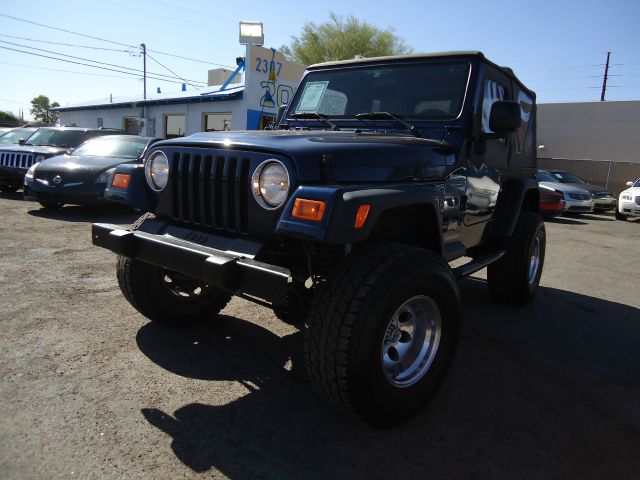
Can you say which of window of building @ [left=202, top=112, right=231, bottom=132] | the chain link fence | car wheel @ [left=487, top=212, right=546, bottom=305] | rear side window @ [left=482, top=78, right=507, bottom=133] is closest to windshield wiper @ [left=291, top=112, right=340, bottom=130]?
rear side window @ [left=482, top=78, right=507, bottom=133]

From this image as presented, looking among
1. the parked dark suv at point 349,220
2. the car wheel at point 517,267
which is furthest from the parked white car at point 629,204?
the parked dark suv at point 349,220

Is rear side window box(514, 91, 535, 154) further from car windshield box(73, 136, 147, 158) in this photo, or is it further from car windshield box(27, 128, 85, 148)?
car windshield box(27, 128, 85, 148)

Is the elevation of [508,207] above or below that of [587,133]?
below

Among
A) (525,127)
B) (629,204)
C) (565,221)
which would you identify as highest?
(525,127)

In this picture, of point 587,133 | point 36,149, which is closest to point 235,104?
point 36,149

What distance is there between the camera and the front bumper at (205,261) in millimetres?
2082

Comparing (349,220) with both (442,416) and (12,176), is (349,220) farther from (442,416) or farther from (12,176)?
(12,176)

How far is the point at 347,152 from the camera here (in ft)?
8.02

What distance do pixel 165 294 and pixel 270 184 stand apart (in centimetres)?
151

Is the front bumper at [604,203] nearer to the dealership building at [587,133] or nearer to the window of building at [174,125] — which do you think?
the dealership building at [587,133]

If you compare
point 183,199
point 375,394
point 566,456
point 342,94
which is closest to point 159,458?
point 375,394

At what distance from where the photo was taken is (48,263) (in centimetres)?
501

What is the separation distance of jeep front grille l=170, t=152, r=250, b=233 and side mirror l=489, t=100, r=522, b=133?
1.81 meters

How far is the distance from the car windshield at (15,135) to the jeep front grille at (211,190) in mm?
11538
